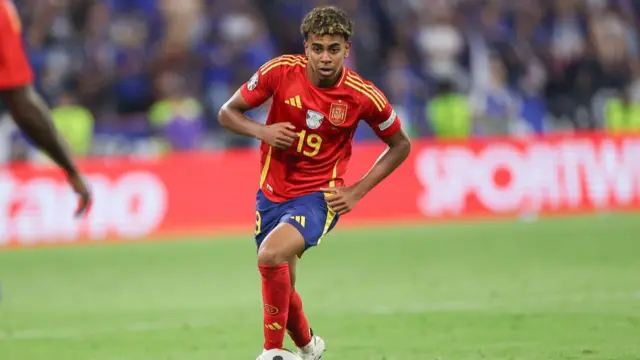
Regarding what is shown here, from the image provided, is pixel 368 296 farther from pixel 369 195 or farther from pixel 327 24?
pixel 369 195

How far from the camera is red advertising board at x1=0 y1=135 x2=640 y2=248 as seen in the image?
1827 cm

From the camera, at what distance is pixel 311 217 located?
7668 millimetres

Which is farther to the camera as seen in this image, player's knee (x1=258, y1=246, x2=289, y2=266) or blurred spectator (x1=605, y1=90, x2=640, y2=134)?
blurred spectator (x1=605, y1=90, x2=640, y2=134)

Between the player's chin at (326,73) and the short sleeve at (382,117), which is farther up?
the player's chin at (326,73)

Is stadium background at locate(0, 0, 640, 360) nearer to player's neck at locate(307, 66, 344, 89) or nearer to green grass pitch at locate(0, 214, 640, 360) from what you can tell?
green grass pitch at locate(0, 214, 640, 360)

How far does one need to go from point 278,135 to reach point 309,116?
0.28 metres

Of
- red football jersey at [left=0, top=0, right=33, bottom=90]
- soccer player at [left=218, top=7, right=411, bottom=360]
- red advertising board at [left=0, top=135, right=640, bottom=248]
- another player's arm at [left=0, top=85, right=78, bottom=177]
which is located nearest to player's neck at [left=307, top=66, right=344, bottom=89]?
soccer player at [left=218, top=7, right=411, bottom=360]

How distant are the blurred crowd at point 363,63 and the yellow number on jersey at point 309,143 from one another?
509 inches

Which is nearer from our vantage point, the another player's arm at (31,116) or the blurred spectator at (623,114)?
the another player's arm at (31,116)

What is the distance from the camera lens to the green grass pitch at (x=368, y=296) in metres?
8.94

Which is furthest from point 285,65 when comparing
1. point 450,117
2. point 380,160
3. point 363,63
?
point 363,63

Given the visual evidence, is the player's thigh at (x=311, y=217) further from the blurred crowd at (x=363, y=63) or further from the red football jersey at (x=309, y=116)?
the blurred crowd at (x=363, y=63)

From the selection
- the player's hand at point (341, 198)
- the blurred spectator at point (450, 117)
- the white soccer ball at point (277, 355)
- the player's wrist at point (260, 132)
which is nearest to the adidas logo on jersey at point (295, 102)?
the player's wrist at point (260, 132)

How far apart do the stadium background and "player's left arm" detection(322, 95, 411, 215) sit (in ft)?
4.09
